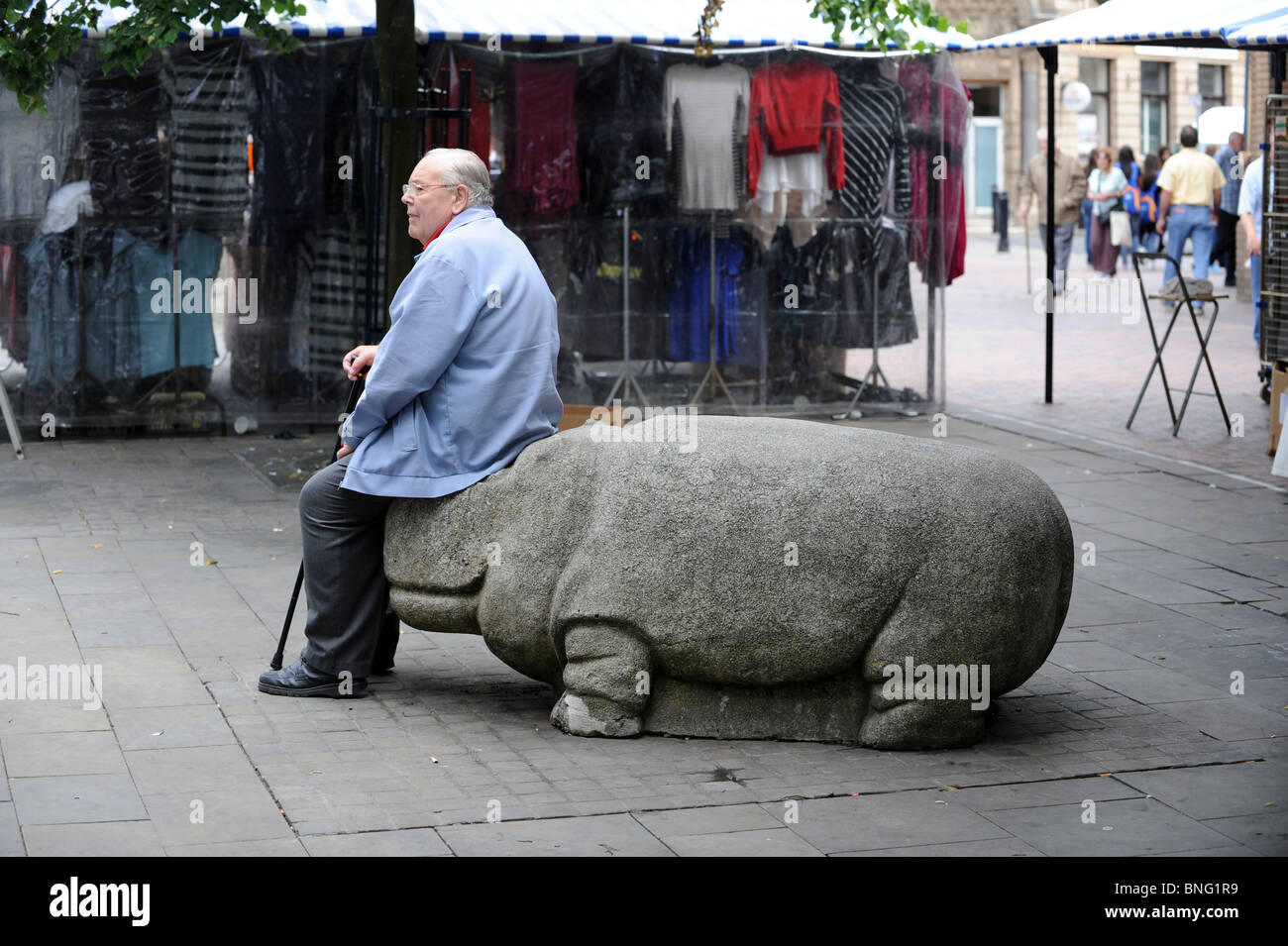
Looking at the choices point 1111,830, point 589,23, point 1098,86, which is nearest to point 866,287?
point 589,23

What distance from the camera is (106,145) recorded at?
1174cm

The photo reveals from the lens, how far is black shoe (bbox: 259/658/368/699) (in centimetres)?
603

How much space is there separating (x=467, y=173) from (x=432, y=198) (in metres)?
0.14

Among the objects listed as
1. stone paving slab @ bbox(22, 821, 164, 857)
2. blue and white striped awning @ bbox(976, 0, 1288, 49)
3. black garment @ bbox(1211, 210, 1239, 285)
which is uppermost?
blue and white striped awning @ bbox(976, 0, 1288, 49)

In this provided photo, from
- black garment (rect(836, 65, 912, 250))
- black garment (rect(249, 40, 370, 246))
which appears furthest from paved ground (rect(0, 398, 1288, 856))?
black garment (rect(836, 65, 912, 250))

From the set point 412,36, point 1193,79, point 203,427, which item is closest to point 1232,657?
point 412,36

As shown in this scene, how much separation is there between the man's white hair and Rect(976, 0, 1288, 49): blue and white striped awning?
22.1 feet

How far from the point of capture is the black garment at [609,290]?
12688 mm

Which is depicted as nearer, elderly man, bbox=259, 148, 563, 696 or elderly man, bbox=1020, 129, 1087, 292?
elderly man, bbox=259, 148, 563, 696

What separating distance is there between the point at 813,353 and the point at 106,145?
521cm

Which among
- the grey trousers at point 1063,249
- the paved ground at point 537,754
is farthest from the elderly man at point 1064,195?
the paved ground at point 537,754

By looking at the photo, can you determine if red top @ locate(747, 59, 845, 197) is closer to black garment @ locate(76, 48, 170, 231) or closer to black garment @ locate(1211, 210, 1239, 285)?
Answer: black garment @ locate(76, 48, 170, 231)

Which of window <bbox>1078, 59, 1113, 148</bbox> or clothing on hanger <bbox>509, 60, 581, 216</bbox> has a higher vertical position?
window <bbox>1078, 59, 1113, 148</bbox>
